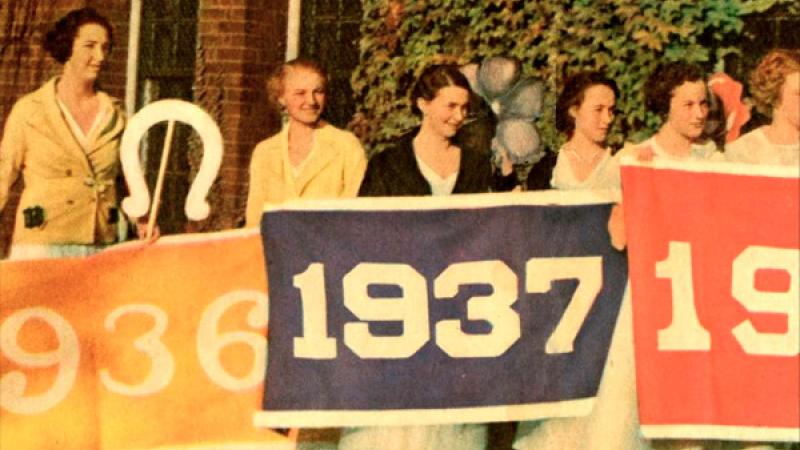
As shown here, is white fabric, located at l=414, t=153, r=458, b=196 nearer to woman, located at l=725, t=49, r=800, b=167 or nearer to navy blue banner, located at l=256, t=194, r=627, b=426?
navy blue banner, located at l=256, t=194, r=627, b=426

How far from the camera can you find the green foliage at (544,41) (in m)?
7.55

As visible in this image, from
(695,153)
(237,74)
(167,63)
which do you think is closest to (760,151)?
(695,153)

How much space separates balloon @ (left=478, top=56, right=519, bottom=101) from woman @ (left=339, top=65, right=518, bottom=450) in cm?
70

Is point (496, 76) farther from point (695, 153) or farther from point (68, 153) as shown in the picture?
point (68, 153)

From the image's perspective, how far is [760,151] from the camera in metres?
6.76

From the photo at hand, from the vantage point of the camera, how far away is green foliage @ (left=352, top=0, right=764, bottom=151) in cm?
755

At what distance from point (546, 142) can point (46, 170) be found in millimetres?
2143

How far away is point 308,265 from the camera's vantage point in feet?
22.5

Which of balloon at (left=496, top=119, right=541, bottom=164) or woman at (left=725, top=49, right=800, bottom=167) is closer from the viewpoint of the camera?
woman at (left=725, top=49, right=800, bottom=167)

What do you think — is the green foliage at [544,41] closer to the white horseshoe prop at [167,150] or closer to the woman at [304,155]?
the woman at [304,155]

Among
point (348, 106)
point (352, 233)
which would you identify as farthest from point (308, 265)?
point (348, 106)

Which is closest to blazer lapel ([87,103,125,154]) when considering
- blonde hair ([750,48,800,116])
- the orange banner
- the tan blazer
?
the tan blazer

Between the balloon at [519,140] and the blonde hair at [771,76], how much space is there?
0.97 metres

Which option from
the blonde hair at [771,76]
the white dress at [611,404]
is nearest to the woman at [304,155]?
the white dress at [611,404]
